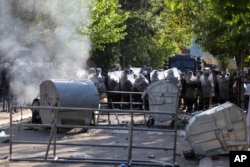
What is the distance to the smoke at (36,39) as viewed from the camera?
18875 mm

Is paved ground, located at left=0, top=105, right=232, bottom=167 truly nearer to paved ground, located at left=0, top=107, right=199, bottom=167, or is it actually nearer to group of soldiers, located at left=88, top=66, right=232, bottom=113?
paved ground, located at left=0, top=107, right=199, bottom=167

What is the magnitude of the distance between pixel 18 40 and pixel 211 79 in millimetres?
7082

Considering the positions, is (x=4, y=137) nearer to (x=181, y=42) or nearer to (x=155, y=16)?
(x=155, y=16)

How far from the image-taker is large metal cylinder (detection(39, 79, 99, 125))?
484 inches

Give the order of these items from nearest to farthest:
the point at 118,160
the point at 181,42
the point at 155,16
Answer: the point at 118,160 → the point at 155,16 → the point at 181,42

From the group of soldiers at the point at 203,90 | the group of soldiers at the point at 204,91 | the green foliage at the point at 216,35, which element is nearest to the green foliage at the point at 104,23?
the green foliage at the point at 216,35

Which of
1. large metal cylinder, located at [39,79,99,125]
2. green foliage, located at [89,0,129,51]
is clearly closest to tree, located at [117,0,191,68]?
green foliage, located at [89,0,129,51]

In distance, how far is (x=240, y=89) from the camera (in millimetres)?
17422

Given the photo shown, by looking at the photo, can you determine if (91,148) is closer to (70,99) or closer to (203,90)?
(70,99)

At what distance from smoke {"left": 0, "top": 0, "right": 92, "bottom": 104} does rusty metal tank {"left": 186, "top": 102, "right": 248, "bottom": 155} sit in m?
10.1

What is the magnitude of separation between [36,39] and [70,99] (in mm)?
9172

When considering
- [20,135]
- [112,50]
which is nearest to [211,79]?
[20,135]

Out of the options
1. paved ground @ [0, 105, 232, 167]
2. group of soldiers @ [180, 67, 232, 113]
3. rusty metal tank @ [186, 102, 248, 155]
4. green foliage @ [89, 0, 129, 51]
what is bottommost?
paved ground @ [0, 105, 232, 167]

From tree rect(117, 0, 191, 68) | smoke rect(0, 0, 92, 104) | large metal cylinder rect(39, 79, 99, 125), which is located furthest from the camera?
tree rect(117, 0, 191, 68)
